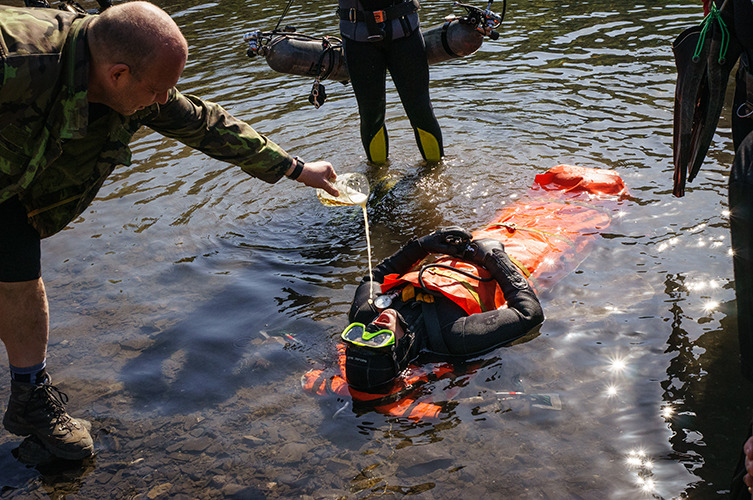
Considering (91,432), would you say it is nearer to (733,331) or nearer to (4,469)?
(4,469)

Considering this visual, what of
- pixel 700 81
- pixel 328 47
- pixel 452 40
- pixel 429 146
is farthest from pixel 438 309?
pixel 328 47

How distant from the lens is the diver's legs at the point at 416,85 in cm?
561

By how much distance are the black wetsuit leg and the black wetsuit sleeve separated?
2.47m

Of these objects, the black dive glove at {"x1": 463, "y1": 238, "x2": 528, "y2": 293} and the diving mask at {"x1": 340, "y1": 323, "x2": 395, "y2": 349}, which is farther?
the black dive glove at {"x1": 463, "y1": 238, "x2": 528, "y2": 293}

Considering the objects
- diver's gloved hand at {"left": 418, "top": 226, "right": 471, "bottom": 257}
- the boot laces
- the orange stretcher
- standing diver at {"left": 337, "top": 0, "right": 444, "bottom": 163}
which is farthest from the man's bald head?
standing diver at {"left": 337, "top": 0, "right": 444, "bottom": 163}

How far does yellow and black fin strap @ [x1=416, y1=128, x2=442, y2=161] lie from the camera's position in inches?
238

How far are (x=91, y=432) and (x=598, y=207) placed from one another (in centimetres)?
377

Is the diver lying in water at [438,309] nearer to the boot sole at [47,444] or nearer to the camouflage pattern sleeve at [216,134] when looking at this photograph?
the camouflage pattern sleeve at [216,134]

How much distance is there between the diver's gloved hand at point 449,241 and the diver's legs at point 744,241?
200 centimetres

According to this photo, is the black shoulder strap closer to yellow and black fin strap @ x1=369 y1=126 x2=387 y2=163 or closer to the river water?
the river water

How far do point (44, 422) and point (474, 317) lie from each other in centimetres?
229

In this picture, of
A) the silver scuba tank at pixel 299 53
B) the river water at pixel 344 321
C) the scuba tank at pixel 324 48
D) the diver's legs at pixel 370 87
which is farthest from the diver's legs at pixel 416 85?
the silver scuba tank at pixel 299 53

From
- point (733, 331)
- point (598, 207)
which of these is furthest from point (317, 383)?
point (598, 207)

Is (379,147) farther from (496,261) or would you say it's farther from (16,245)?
(16,245)
